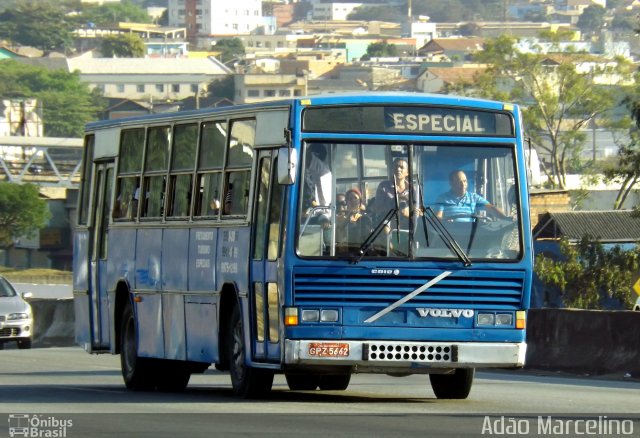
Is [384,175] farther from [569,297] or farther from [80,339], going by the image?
[569,297]

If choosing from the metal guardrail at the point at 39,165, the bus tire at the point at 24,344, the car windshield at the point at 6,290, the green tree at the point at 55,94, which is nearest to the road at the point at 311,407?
the bus tire at the point at 24,344

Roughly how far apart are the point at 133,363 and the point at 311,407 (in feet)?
12.6

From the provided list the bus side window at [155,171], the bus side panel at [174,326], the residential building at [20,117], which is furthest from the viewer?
the residential building at [20,117]

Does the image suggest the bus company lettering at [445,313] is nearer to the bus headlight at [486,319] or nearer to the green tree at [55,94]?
the bus headlight at [486,319]

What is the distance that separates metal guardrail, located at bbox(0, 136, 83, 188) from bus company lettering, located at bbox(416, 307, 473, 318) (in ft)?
229

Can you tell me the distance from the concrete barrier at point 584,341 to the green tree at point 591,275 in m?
34.3

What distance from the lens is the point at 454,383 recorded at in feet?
52.6

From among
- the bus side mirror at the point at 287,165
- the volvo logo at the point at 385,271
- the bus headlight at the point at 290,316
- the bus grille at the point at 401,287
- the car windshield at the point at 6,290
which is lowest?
the car windshield at the point at 6,290

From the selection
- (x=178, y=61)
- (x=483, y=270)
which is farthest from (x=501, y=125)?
(x=178, y=61)

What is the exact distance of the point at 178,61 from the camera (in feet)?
648

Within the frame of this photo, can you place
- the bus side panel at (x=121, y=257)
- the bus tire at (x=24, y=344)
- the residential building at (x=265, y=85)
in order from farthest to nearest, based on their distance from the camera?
the residential building at (x=265, y=85) → the bus tire at (x=24, y=344) → the bus side panel at (x=121, y=257)

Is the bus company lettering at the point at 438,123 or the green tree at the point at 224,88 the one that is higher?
the green tree at the point at 224,88

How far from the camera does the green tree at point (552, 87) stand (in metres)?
90.5

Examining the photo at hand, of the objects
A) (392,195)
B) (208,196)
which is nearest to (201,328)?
(208,196)
